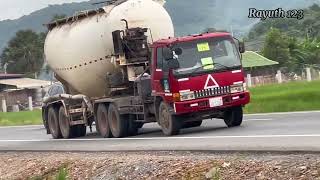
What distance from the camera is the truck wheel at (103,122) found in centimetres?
1981

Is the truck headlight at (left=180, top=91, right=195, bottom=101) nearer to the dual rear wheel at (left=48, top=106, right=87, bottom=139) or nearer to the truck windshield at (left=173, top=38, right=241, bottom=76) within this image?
the truck windshield at (left=173, top=38, right=241, bottom=76)

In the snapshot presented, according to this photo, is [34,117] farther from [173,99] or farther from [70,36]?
[173,99]

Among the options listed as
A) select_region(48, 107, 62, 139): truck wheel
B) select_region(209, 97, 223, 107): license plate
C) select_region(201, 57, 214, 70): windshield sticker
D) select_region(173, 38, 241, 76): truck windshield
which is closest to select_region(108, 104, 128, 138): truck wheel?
select_region(173, 38, 241, 76): truck windshield

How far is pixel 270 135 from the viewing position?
14.3 m

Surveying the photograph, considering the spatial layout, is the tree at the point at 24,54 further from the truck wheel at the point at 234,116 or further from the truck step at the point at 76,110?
the truck wheel at the point at 234,116

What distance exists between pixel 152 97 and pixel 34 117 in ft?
88.6

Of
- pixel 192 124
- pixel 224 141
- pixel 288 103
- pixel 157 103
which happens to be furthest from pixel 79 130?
pixel 224 141

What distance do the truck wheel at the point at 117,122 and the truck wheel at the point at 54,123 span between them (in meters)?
3.61

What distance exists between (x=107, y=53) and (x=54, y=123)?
4.42m

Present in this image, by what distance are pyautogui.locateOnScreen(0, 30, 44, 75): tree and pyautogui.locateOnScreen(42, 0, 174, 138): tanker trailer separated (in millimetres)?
70786

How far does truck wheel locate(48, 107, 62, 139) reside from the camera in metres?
22.6

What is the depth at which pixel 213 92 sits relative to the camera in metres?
16.9

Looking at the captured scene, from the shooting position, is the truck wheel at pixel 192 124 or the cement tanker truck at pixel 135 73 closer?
the cement tanker truck at pixel 135 73

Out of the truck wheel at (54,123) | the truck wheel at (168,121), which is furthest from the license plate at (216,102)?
the truck wheel at (54,123)
